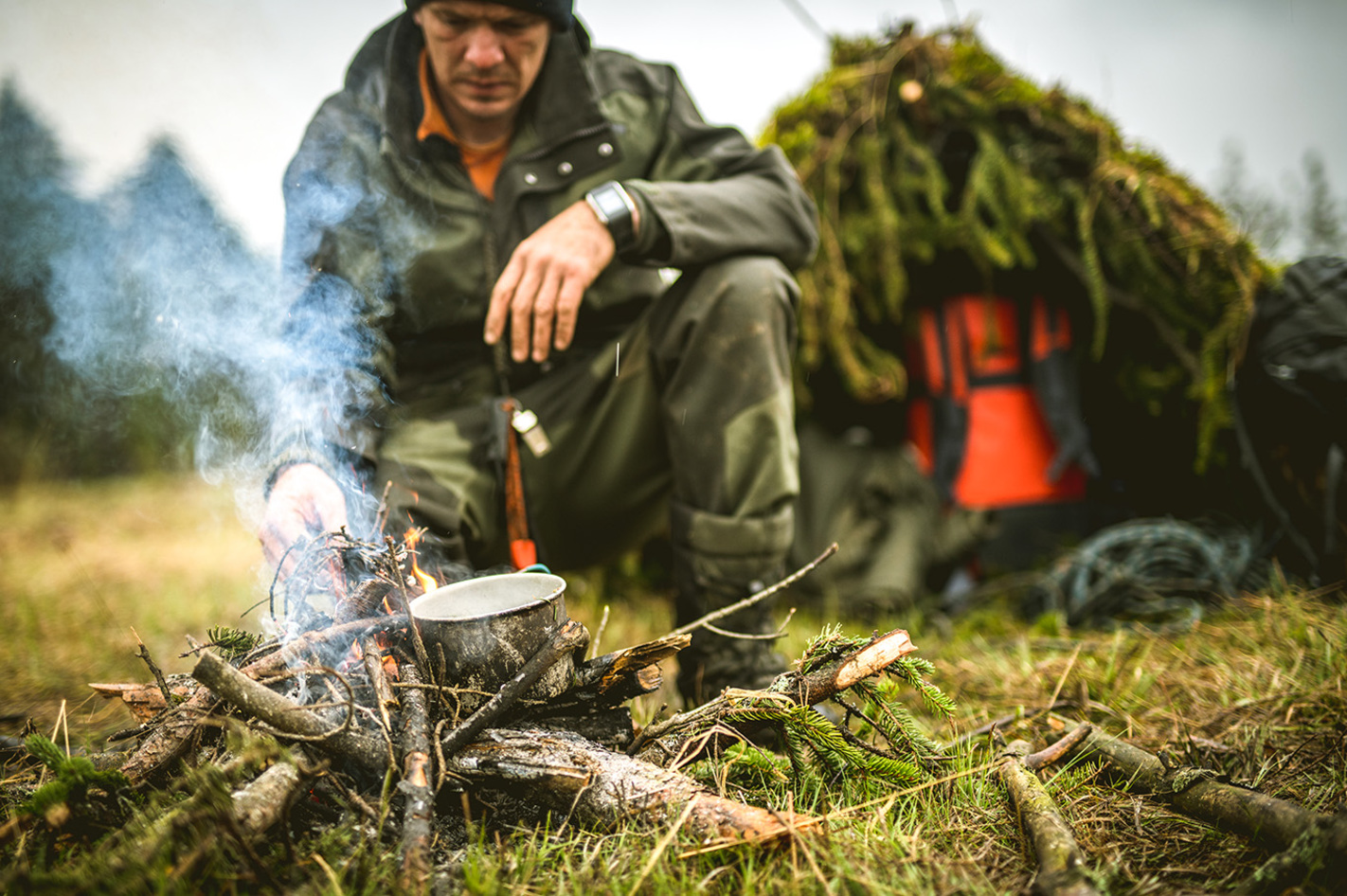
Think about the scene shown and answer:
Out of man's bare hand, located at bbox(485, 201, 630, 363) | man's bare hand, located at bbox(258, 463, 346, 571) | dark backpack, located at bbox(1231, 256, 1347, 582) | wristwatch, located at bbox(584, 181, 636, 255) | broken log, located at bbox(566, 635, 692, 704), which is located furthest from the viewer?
dark backpack, located at bbox(1231, 256, 1347, 582)

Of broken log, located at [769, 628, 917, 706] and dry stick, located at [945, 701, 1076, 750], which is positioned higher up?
broken log, located at [769, 628, 917, 706]

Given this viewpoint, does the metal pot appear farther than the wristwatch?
No

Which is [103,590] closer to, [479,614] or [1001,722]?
[479,614]

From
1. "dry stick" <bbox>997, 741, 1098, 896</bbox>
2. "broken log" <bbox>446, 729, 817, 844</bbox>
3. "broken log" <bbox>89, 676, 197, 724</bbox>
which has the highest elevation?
"broken log" <bbox>89, 676, 197, 724</bbox>

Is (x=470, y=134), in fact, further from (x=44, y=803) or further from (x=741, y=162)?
(x=44, y=803)

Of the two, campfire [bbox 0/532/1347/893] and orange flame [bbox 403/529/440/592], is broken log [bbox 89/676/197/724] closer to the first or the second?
campfire [bbox 0/532/1347/893]

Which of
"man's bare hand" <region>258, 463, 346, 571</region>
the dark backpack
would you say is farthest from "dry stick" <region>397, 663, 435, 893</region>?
the dark backpack

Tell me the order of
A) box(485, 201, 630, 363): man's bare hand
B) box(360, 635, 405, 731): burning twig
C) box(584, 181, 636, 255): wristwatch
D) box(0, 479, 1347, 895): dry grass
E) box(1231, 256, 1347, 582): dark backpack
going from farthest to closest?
box(1231, 256, 1347, 582): dark backpack, box(584, 181, 636, 255): wristwatch, box(485, 201, 630, 363): man's bare hand, box(360, 635, 405, 731): burning twig, box(0, 479, 1347, 895): dry grass

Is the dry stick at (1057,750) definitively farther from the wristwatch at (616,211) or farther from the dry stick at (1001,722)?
the wristwatch at (616,211)

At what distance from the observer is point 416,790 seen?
1.11 m

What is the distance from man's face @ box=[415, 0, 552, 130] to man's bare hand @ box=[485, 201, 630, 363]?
636 millimetres

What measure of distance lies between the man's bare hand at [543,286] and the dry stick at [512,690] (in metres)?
0.91

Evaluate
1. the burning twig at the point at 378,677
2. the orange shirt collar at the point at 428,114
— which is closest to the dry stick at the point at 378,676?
the burning twig at the point at 378,677

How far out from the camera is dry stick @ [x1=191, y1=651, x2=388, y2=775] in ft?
3.68
